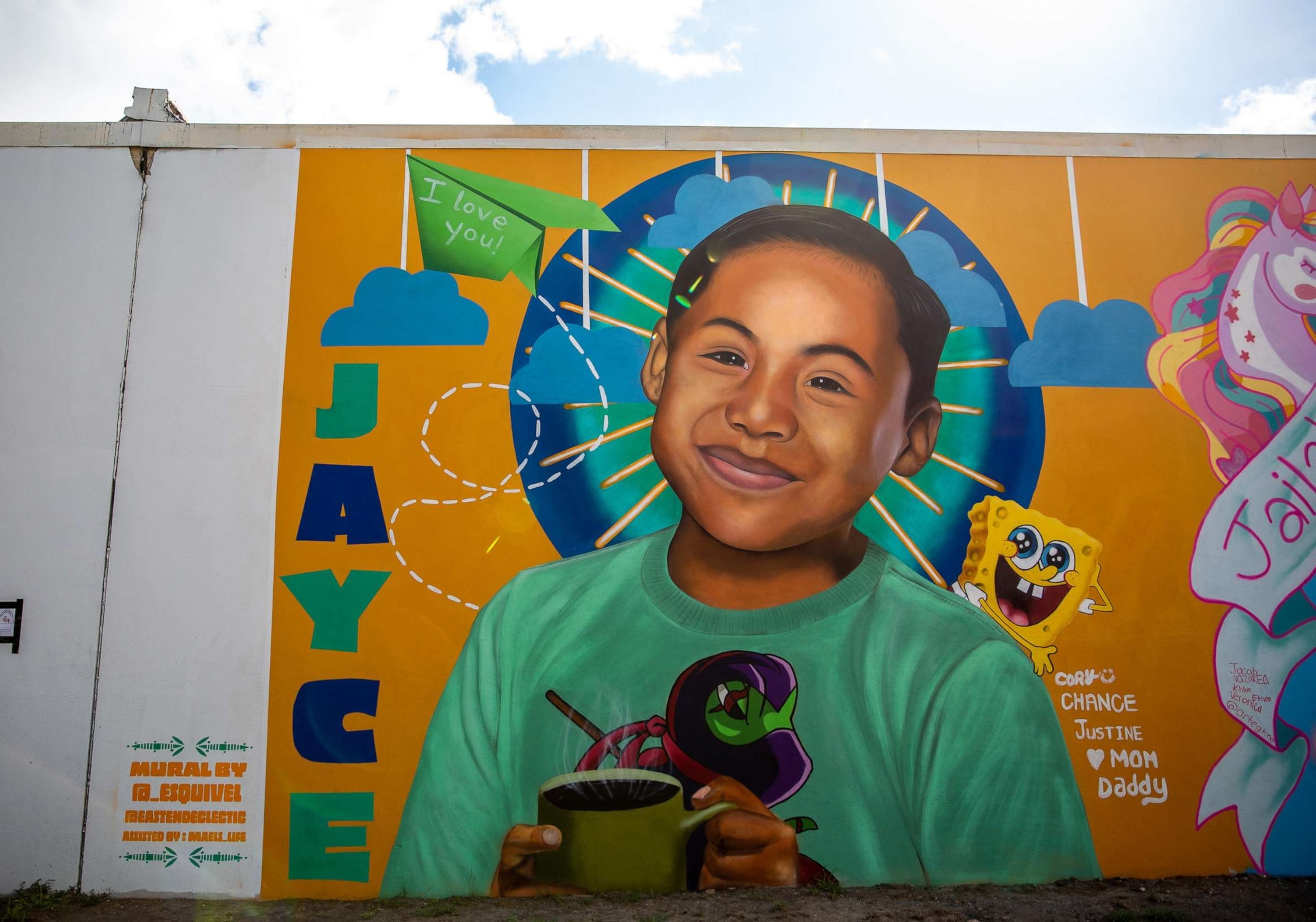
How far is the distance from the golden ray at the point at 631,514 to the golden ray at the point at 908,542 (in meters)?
1.51

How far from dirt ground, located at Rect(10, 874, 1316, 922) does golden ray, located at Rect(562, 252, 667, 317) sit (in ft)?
13.1

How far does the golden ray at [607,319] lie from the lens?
6297 mm

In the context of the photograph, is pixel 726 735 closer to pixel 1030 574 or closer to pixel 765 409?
pixel 765 409

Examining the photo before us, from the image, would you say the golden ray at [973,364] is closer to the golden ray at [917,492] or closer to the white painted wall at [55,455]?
the golden ray at [917,492]

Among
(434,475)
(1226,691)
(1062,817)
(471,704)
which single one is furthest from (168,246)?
Result: (1226,691)

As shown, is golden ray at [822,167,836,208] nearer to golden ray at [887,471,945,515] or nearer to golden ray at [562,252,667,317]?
golden ray at [562,252,667,317]

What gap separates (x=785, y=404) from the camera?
6.03 m

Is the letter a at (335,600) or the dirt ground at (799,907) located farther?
the letter a at (335,600)

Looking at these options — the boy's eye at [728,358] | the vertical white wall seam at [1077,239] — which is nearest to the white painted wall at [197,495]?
the boy's eye at [728,358]

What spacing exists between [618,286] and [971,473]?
292 cm

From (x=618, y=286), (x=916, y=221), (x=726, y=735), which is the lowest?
(x=726, y=735)

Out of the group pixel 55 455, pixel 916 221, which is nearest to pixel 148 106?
pixel 55 455

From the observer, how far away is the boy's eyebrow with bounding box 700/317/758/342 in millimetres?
6145

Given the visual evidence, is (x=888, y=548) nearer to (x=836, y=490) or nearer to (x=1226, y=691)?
(x=836, y=490)
